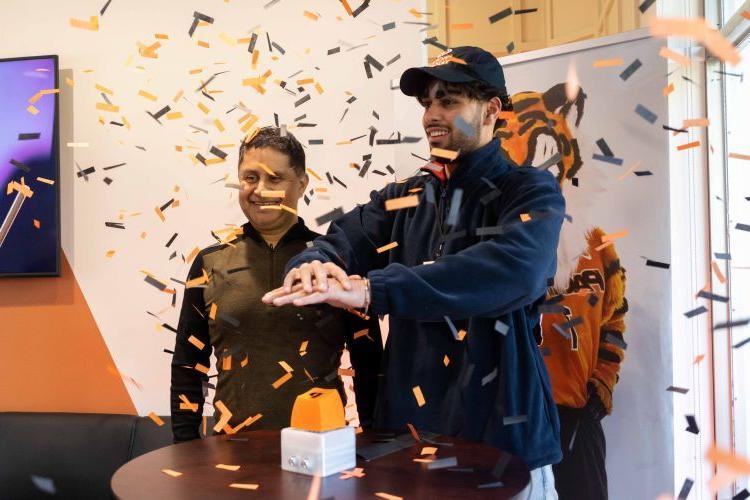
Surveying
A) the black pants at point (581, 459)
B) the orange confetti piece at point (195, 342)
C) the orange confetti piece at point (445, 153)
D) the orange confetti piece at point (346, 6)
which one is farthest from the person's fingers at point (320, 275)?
the orange confetti piece at point (346, 6)

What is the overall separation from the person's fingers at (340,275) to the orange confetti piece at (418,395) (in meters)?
0.32

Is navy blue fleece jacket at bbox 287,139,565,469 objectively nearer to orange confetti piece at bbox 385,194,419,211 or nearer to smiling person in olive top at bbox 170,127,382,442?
orange confetti piece at bbox 385,194,419,211

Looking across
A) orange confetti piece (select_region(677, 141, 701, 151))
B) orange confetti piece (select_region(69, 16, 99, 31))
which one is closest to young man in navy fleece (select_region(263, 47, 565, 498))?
orange confetti piece (select_region(677, 141, 701, 151))

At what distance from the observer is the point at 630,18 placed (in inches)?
108

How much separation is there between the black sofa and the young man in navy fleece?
1506 mm

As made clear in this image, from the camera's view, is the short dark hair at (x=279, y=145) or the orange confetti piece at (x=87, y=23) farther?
the orange confetti piece at (x=87, y=23)

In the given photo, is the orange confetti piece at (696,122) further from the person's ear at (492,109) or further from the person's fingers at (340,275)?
the person's fingers at (340,275)

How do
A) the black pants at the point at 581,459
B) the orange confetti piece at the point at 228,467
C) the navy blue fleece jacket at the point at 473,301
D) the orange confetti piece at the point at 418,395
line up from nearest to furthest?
the orange confetti piece at the point at 228,467
the navy blue fleece jacket at the point at 473,301
the orange confetti piece at the point at 418,395
the black pants at the point at 581,459

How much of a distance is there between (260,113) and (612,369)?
1766 millimetres

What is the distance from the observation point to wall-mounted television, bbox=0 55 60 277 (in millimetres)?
3182

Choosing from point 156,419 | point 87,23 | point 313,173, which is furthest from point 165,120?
point 156,419

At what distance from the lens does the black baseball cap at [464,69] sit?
1.71 m

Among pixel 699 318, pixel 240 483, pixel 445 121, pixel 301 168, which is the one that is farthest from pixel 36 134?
pixel 699 318

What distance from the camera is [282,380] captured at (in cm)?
192
